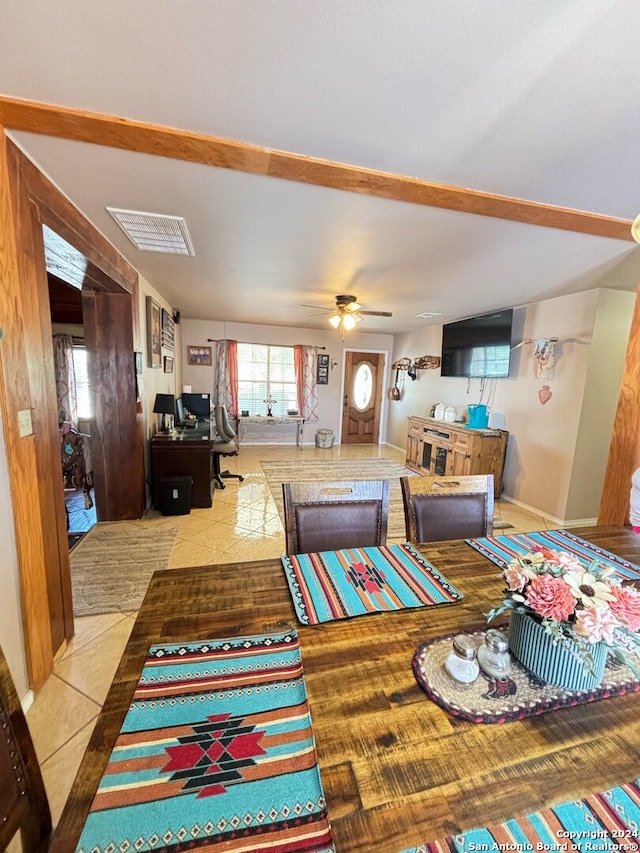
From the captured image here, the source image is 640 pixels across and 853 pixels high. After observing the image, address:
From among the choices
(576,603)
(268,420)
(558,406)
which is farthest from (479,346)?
(576,603)

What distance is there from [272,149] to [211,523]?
2972 millimetres

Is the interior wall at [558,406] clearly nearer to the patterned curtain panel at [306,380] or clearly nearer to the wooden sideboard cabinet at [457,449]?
the wooden sideboard cabinet at [457,449]

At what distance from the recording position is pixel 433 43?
106 centimetres

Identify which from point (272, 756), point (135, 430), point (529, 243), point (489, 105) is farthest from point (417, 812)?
point (135, 430)

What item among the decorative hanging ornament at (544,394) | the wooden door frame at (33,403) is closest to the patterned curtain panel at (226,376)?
the wooden door frame at (33,403)

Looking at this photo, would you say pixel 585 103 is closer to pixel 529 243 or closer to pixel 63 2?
pixel 529 243

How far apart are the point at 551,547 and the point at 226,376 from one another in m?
5.86

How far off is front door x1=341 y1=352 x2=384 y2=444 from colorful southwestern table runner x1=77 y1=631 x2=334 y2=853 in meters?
6.72

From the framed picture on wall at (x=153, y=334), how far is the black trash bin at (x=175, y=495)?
1337 mm

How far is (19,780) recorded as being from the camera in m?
0.69

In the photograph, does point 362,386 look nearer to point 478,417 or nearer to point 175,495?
point 478,417

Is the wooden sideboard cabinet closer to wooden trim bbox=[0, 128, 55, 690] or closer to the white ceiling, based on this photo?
the white ceiling

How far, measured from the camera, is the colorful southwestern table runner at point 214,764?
51 cm

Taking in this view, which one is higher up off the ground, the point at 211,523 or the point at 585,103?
the point at 585,103
